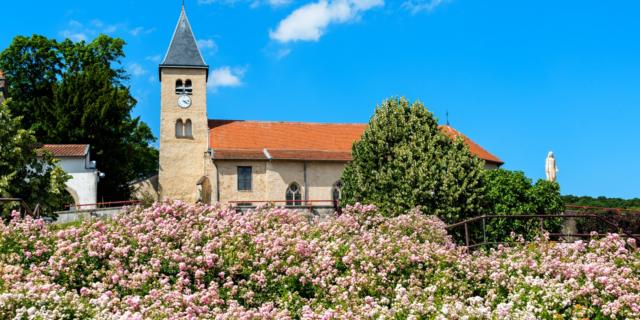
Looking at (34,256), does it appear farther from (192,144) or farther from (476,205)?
(192,144)

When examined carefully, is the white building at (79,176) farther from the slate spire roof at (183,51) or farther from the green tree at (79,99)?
the slate spire roof at (183,51)

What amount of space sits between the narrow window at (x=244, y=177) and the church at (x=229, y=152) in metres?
0.06

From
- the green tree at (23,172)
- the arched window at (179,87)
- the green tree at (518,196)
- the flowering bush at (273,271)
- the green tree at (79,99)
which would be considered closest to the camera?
the flowering bush at (273,271)

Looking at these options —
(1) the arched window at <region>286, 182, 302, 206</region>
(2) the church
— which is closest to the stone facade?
(2) the church

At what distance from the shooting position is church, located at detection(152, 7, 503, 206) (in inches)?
1825

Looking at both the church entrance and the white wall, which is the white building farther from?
the church entrance

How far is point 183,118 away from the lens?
4878 cm

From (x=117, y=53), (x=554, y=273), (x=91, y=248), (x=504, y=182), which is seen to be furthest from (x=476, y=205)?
(x=117, y=53)

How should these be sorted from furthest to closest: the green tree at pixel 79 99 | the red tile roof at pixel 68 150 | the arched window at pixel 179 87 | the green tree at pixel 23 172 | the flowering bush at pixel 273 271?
1. the arched window at pixel 179 87
2. the green tree at pixel 79 99
3. the red tile roof at pixel 68 150
4. the green tree at pixel 23 172
5. the flowering bush at pixel 273 271

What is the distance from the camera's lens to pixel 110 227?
14.0 meters

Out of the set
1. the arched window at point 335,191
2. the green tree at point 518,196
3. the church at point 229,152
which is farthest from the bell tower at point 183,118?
the green tree at point 518,196

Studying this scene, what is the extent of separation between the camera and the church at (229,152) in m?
46.3

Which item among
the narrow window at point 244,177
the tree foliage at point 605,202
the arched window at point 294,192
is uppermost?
the narrow window at point 244,177

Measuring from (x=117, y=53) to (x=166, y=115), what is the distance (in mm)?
6893
